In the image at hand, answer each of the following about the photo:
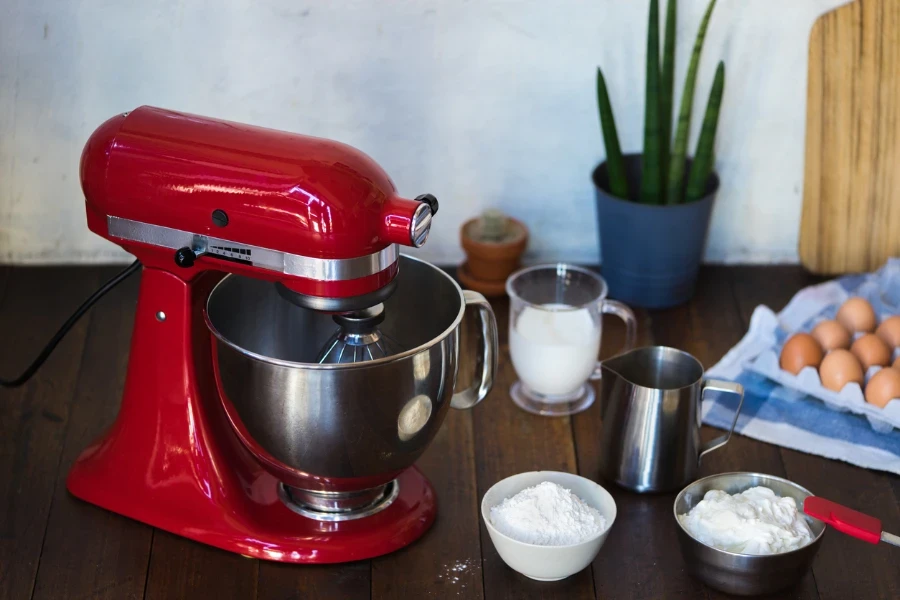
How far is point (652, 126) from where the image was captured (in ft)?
4.86

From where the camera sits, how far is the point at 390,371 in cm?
96

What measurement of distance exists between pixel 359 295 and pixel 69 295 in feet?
2.57

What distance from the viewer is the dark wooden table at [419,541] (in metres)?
1.04

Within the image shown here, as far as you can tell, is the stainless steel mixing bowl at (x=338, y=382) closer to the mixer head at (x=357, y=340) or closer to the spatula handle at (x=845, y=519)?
the mixer head at (x=357, y=340)

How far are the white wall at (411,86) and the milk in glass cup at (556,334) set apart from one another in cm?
30

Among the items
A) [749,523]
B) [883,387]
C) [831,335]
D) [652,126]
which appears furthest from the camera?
[652,126]

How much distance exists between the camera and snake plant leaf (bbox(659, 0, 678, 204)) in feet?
4.73

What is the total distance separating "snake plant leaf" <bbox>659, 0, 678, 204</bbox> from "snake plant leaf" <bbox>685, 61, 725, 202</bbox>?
5 centimetres

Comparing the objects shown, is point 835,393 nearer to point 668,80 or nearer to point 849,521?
point 849,521

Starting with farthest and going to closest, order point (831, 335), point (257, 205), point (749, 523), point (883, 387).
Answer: point (831, 335) < point (883, 387) < point (749, 523) < point (257, 205)

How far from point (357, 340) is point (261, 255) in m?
0.14

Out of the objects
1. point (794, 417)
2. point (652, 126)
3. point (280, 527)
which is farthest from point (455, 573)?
point (652, 126)

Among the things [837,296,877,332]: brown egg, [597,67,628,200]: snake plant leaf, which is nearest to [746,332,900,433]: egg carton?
[837,296,877,332]: brown egg

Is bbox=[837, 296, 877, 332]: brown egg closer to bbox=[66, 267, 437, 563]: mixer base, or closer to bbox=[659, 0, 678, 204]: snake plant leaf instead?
bbox=[659, 0, 678, 204]: snake plant leaf
